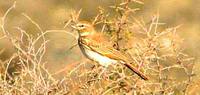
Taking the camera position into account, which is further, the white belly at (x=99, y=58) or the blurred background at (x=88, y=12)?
the blurred background at (x=88, y=12)

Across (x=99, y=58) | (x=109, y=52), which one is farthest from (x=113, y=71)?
(x=99, y=58)

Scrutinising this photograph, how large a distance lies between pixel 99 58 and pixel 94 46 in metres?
0.48

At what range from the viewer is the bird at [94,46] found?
19.1ft

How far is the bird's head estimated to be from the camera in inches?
228

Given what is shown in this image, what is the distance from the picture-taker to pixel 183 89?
5.03 metres

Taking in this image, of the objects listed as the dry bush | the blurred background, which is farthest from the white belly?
the blurred background

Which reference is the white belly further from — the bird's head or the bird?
the bird's head

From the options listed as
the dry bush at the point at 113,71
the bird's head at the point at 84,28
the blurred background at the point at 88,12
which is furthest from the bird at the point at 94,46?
the blurred background at the point at 88,12

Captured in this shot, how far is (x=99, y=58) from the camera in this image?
637cm

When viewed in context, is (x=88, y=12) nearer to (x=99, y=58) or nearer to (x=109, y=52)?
(x=99, y=58)

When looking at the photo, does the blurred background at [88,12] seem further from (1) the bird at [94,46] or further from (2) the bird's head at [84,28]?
(2) the bird's head at [84,28]

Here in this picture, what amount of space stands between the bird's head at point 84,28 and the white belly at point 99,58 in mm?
149

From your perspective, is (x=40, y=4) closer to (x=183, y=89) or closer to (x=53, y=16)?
(x=53, y=16)

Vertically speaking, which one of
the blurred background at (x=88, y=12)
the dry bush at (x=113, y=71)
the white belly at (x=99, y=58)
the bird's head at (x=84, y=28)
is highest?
the dry bush at (x=113, y=71)
